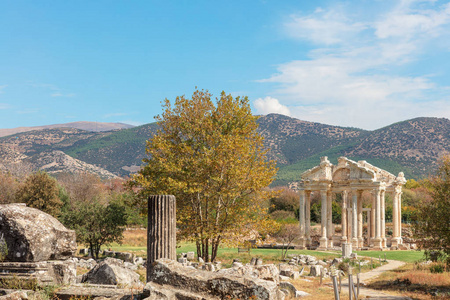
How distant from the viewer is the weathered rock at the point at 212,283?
32.8 ft

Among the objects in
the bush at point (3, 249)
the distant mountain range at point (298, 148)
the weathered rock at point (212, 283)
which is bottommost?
the weathered rock at point (212, 283)

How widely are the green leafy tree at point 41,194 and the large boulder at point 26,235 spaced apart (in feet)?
95.9

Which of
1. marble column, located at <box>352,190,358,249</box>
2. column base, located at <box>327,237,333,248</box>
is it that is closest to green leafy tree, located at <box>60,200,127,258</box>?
column base, located at <box>327,237,333,248</box>

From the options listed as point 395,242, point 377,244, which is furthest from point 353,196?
point 395,242

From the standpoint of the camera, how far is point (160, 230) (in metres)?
13.1

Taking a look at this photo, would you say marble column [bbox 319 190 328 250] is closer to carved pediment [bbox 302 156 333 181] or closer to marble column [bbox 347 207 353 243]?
carved pediment [bbox 302 156 333 181]

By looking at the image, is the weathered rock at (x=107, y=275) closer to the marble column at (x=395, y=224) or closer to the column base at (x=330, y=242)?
the column base at (x=330, y=242)

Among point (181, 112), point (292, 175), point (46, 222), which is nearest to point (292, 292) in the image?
point (46, 222)

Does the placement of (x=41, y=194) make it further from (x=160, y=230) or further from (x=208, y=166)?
(x=160, y=230)

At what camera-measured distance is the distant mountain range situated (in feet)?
404

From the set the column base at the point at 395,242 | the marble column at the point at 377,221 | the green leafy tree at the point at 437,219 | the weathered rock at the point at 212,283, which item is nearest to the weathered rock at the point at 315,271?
the green leafy tree at the point at 437,219

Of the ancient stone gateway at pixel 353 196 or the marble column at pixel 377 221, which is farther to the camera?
the ancient stone gateway at pixel 353 196

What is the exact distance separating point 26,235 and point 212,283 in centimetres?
474

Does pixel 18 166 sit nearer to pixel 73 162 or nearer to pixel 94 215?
pixel 94 215
